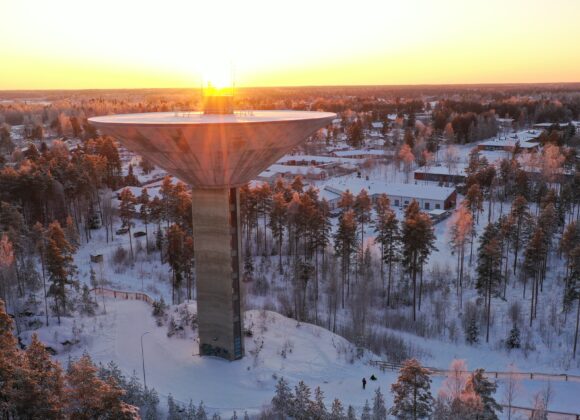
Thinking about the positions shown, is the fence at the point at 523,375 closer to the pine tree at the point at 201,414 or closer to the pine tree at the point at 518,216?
the pine tree at the point at 201,414

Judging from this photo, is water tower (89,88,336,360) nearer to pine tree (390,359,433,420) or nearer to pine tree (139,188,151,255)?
pine tree (390,359,433,420)

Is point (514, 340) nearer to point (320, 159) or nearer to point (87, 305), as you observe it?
point (87, 305)

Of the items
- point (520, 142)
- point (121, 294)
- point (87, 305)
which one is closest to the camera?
point (87, 305)

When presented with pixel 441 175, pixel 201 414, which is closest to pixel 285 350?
pixel 201 414

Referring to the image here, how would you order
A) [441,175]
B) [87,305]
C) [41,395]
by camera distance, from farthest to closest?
[441,175]
[87,305]
[41,395]

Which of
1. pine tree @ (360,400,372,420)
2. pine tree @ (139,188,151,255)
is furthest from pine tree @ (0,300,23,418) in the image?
pine tree @ (139,188,151,255)

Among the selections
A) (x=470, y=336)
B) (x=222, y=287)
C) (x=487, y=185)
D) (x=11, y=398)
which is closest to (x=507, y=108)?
(x=487, y=185)
